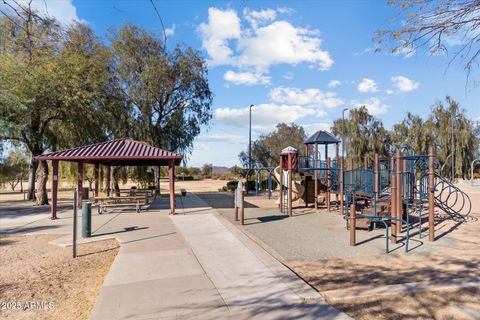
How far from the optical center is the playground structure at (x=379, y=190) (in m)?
9.48

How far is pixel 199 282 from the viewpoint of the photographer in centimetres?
576

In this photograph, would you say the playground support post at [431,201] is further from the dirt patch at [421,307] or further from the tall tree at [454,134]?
the tall tree at [454,134]

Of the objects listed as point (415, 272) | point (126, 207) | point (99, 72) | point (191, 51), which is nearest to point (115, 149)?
point (126, 207)

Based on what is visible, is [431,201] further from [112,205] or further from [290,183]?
[112,205]

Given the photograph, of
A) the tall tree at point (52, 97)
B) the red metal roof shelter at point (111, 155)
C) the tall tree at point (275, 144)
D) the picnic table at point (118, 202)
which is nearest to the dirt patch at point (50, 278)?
the red metal roof shelter at point (111, 155)

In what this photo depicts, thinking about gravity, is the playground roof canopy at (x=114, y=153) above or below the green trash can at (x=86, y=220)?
above

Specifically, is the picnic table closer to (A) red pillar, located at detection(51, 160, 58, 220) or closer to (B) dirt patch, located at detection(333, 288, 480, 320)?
(A) red pillar, located at detection(51, 160, 58, 220)

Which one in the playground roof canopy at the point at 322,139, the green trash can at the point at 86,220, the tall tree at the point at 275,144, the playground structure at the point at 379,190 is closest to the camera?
the playground structure at the point at 379,190

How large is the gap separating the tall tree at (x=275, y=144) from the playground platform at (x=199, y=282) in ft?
116

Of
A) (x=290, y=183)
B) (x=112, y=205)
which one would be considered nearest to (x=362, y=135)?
(x=290, y=183)

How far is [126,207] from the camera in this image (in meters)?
16.6

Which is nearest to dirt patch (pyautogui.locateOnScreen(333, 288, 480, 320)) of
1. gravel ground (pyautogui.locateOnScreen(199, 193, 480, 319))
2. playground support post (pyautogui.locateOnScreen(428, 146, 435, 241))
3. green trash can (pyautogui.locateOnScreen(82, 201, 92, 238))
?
gravel ground (pyautogui.locateOnScreen(199, 193, 480, 319))

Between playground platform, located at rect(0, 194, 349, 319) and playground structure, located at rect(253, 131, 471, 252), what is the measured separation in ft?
10.8

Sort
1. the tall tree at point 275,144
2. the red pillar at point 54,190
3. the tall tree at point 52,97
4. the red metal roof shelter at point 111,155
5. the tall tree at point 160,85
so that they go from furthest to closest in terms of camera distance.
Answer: the tall tree at point 275,144 → the tall tree at point 160,85 → the tall tree at point 52,97 → the red metal roof shelter at point 111,155 → the red pillar at point 54,190
